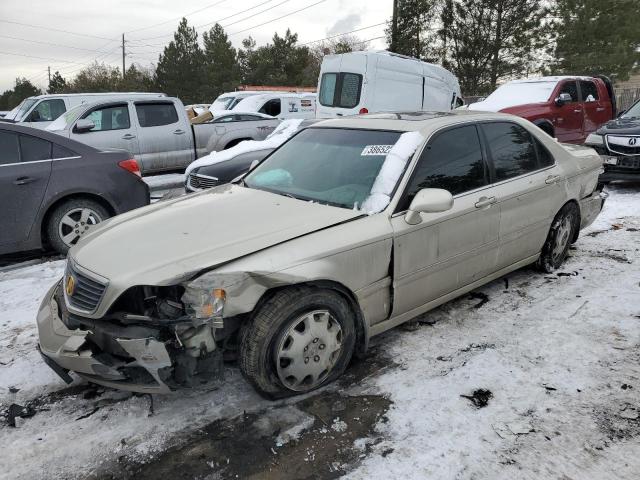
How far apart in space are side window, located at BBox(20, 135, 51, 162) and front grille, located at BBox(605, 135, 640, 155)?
8.31 meters

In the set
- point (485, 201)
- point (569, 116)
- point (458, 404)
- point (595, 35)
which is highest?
point (595, 35)

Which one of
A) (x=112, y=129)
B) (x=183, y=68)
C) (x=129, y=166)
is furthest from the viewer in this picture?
(x=183, y=68)

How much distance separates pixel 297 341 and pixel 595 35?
31.3 meters

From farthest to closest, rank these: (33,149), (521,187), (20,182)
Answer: (33,149) → (20,182) → (521,187)

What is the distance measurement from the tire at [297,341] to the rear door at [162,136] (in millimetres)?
7845

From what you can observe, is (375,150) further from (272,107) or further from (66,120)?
(272,107)

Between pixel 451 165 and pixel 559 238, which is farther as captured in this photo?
pixel 559 238

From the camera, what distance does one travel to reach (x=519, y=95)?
11422mm

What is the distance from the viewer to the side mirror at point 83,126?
8745 mm

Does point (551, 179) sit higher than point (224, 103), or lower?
lower

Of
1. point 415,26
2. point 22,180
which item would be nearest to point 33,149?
point 22,180

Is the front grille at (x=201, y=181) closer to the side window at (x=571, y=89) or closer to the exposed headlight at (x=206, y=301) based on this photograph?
the exposed headlight at (x=206, y=301)

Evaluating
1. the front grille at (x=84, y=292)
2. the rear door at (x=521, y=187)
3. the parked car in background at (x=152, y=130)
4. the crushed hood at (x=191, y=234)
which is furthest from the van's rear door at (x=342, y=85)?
the front grille at (x=84, y=292)

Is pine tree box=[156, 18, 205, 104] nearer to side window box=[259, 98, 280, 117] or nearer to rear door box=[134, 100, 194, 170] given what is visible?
side window box=[259, 98, 280, 117]
